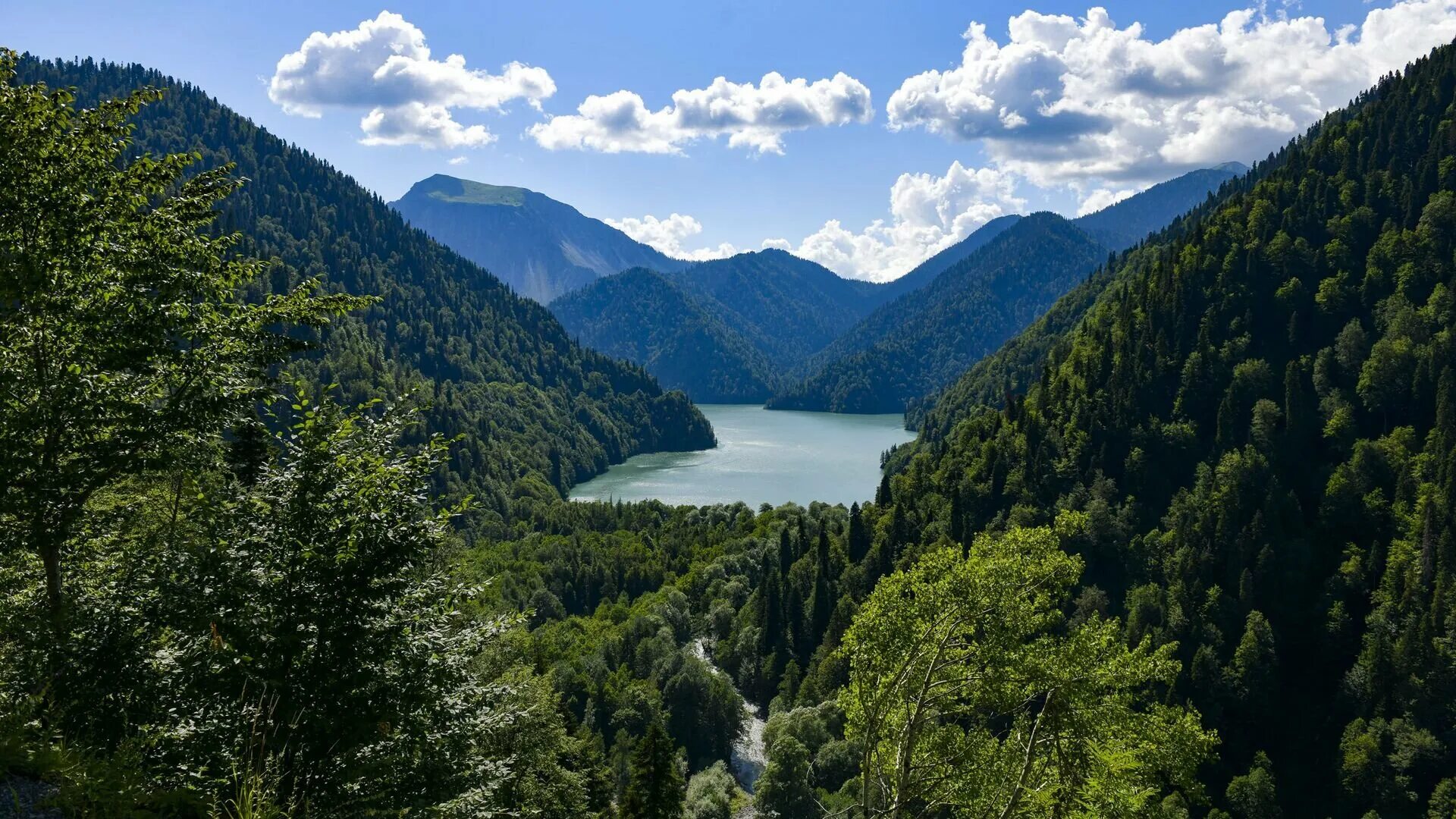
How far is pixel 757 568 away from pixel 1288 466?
215 ft

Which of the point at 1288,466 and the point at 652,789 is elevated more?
the point at 1288,466

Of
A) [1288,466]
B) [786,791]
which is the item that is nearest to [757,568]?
[786,791]

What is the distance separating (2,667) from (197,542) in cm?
224

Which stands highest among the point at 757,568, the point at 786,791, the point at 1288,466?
the point at 1288,466

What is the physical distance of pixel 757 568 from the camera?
108562 mm

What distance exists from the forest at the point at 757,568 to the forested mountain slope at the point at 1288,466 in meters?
0.46

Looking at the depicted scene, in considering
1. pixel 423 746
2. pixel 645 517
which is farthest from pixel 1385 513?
pixel 423 746

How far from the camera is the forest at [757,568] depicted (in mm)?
9523

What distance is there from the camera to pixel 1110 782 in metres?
10.7

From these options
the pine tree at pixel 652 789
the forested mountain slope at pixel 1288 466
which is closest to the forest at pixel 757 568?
the pine tree at pixel 652 789

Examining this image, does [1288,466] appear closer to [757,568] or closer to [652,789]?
[757,568]

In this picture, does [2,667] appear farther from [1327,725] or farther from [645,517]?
[645,517]

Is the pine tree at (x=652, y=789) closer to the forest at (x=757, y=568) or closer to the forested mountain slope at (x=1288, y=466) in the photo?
the forest at (x=757, y=568)

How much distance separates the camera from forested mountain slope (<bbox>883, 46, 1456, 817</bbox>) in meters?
Answer: 73.8
